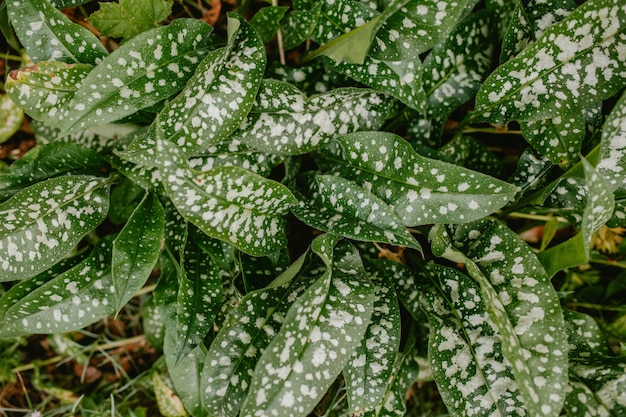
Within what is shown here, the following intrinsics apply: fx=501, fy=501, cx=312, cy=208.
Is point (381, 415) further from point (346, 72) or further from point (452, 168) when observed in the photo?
point (346, 72)

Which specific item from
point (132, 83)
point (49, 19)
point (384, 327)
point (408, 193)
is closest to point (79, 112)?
point (132, 83)

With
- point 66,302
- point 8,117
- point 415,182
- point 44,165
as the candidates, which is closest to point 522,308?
point 415,182

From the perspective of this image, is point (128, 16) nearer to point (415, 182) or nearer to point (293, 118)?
point (293, 118)

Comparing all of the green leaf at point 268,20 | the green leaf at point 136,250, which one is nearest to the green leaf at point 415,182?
the green leaf at point 268,20

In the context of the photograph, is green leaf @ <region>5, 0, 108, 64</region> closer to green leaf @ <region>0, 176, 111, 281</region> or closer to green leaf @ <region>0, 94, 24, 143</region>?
green leaf @ <region>0, 176, 111, 281</region>

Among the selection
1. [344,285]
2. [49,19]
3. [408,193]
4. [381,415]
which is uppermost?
[49,19]
